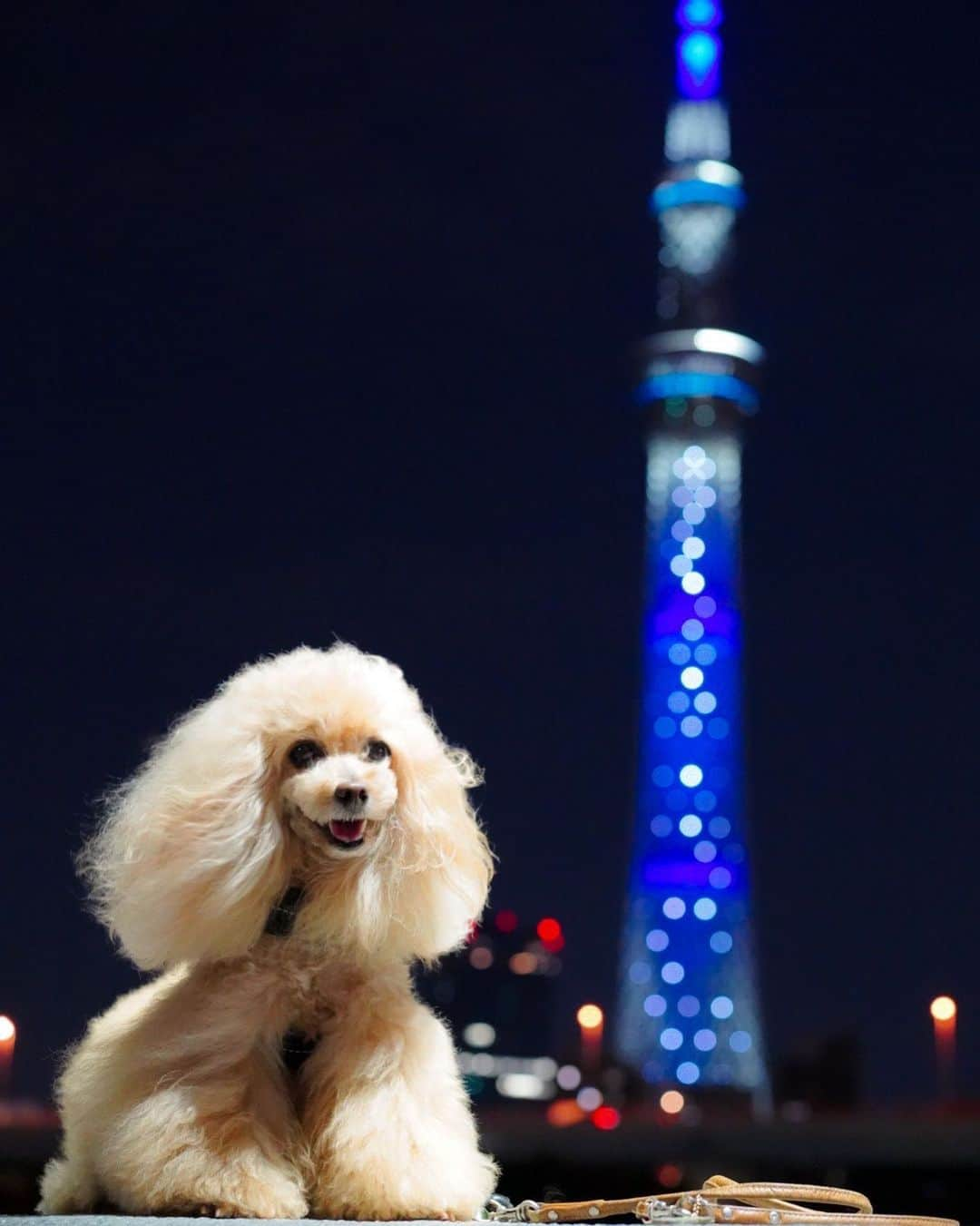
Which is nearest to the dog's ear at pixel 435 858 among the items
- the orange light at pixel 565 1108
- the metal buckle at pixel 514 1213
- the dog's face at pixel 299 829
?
the dog's face at pixel 299 829

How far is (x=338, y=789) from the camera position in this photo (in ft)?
11.7

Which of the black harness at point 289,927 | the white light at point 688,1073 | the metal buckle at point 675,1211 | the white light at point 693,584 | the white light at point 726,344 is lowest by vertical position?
the white light at point 688,1073

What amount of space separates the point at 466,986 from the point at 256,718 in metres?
25.9

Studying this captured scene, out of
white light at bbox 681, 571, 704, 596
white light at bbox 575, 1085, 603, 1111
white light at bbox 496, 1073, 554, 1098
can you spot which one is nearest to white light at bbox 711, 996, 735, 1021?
white light at bbox 681, 571, 704, 596

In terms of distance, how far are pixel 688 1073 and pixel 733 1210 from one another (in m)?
46.7

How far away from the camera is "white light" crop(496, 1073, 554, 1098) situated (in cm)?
3125

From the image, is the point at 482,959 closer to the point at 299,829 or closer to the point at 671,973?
the point at 299,829

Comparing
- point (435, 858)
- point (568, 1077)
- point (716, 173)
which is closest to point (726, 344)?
point (716, 173)

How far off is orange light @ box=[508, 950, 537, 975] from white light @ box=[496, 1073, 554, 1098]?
3242mm

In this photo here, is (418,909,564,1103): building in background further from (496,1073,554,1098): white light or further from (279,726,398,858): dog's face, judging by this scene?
(279,726,398,858): dog's face

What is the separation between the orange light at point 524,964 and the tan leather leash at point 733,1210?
2425cm

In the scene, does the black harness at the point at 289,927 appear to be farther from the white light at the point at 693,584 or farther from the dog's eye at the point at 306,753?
the white light at the point at 693,584

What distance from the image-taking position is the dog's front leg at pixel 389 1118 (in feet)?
11.3

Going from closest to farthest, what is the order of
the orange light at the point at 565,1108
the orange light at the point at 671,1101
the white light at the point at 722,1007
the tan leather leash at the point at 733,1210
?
the tan leather leash at the point at 733,1210
the orange light at the point at 565,1108
the orange light at the point at 671,1101
the white light at the point at 722,1007
